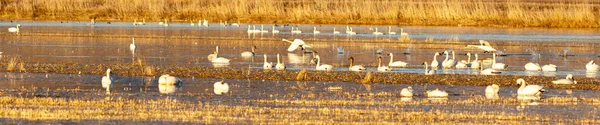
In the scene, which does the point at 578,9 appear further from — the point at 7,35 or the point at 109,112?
the point at 109,112

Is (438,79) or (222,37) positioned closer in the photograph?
(438,79)

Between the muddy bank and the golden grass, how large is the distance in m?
25.9

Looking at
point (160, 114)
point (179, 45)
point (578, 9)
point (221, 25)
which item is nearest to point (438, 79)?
point (160, 114)

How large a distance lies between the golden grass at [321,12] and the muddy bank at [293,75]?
25.9 metres

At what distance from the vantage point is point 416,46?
36344mm

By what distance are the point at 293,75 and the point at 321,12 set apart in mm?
29844

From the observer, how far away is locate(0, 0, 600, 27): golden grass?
49.7m

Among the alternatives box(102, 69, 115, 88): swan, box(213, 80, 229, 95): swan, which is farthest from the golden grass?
box(213, 80, 229, 95): swan

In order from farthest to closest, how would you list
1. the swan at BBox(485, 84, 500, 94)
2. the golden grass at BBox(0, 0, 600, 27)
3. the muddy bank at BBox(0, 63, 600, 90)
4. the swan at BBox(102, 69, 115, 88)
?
the golden grass at BBox(0, 0, 600, 27)
the muddy bank at BBox(0, 63, 600, 90)
the swan at BBox(102, 69, 115, 88)
the swan at BBox(485, 84, 500, 94)

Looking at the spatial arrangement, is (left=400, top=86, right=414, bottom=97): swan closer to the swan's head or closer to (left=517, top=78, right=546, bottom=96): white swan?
(left=517, top=78, right=546, bottom=96): white swan

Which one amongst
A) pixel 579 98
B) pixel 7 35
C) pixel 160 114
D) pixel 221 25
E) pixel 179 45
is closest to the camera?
pixel 160 114

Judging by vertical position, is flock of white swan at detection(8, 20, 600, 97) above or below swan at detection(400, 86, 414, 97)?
above

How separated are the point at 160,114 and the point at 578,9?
3938 centimetres

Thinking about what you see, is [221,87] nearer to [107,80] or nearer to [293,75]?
[107,80]
